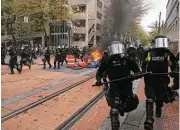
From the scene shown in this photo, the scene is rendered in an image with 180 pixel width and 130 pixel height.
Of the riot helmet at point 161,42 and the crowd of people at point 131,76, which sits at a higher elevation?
the riot helmet at point 161,42

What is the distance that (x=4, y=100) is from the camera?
9.09 metres

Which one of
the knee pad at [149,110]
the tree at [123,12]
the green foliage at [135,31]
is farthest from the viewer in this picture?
the green foliage at [135,31]

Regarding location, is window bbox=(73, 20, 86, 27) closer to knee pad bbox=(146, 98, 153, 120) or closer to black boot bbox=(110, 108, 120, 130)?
knee pad bbox=(146, 98, 153, 120)

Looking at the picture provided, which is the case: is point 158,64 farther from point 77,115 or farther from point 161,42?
point 77,115

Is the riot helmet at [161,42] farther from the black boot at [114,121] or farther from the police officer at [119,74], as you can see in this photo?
the black boot at [114,121]

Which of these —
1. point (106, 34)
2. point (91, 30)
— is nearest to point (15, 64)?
point (106, 34)

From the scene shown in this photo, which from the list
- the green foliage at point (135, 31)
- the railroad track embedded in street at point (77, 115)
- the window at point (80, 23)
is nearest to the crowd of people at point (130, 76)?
the railroad track embedded in street at point (77, 115)

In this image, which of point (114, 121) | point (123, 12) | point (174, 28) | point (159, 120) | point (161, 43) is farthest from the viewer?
point (174, 28)

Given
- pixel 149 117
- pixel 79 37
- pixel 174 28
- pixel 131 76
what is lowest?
pixel 149 117

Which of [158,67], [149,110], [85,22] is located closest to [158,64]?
[158,67]

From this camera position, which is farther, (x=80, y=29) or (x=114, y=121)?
(x=80, y=29)

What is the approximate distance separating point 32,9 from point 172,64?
84.0 ft

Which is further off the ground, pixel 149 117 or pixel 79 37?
pixel 79 37

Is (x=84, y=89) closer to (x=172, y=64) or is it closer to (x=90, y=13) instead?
(x=172, y=64)
